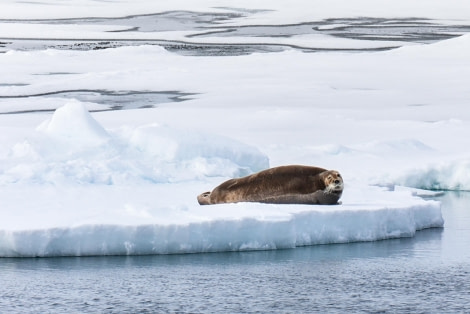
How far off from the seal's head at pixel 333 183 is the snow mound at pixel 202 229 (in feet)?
0.41

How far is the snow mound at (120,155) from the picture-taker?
9023 millimetres

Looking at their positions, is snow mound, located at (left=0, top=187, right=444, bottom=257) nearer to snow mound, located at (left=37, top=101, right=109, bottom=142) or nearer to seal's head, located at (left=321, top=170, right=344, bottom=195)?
seal's head, located at (left=321, top=170, right=344, bottom=195)

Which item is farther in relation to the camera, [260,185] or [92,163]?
[92,163]

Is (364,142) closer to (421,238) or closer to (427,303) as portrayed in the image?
(421,238)

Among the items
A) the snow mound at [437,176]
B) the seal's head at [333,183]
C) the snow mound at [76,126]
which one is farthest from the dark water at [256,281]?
the snow mound at [76,126]

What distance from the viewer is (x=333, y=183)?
8.10 metres

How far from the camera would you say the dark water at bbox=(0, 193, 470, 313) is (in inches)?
237

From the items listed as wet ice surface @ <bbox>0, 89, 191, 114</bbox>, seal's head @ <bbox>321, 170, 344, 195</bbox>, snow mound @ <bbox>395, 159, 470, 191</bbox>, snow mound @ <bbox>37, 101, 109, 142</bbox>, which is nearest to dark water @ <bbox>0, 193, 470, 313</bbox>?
seal's head @ <bbox>321, 170, 344, 195</bbox>

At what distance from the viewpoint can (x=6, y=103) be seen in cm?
1741

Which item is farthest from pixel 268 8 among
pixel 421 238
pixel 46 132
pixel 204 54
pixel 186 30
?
pixel 421 238

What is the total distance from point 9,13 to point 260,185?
28629 millimetres

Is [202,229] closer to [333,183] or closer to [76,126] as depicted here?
[333,183]

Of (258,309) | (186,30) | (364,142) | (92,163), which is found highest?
(186,30)

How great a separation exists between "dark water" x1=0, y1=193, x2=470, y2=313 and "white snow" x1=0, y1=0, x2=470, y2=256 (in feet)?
0.57
